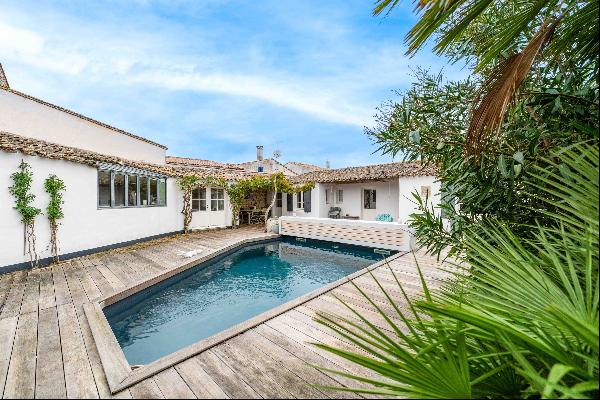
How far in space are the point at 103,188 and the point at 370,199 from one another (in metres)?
14.3

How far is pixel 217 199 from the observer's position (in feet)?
51.2

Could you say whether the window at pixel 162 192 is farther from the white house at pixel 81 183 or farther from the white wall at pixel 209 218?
the white wall at pixel 209 218

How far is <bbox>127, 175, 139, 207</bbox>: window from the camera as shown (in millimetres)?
10602

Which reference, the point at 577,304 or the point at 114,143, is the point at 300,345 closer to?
the point at 577,304

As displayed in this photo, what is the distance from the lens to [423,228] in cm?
370

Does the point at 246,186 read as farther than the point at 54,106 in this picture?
Yes

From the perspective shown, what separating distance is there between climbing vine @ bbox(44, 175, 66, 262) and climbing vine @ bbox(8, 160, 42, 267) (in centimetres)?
32

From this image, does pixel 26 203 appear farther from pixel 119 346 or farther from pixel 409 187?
pixel 409 187

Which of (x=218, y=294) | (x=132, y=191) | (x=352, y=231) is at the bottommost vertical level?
(x=218, y=294)

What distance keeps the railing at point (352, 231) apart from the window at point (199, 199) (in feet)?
14.3

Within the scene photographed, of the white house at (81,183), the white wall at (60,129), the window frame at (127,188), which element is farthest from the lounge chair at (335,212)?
the white wall at (60,129)

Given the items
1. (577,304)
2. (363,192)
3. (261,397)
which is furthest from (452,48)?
(363,192)

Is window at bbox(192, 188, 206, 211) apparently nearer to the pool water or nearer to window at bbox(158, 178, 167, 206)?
window at bbox(158, 178, 167, 206)

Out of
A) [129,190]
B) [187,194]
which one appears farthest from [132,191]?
[187,194]
